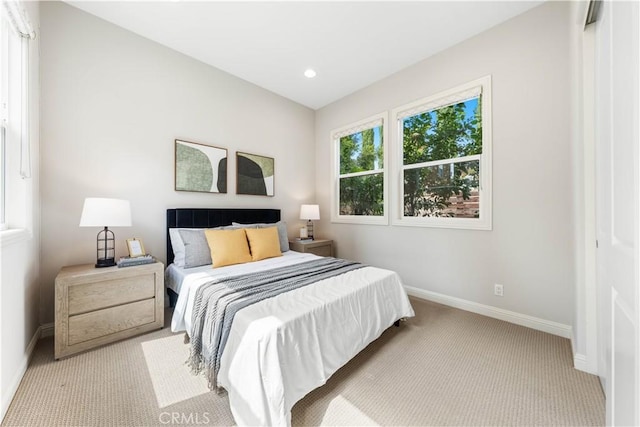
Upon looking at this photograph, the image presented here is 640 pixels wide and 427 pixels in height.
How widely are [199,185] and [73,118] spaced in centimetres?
123

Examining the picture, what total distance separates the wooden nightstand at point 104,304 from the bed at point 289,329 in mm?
255

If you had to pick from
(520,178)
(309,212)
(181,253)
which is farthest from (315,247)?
(520,178)

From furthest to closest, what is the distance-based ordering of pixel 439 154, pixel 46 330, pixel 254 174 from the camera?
pixel 254 174 → pixel 439 154 → pixel 46 330

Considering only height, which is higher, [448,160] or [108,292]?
[448,160]

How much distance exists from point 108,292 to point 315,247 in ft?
7.94

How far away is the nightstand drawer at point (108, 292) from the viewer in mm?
1895

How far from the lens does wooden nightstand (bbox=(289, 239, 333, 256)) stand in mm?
3674

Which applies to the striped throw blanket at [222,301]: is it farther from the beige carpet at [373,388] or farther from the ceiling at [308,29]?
the ceiling at [308,29]

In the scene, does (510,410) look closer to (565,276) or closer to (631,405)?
(631,405)

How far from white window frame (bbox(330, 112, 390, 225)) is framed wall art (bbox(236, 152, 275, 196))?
1050 millimetres

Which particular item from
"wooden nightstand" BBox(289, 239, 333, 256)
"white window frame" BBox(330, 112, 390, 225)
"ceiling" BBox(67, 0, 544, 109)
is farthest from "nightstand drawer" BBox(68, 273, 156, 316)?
"white window frame" BBox(330, 112, 390, 225)

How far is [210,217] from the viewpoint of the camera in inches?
121

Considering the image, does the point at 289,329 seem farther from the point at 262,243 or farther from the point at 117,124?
the point at 117,124

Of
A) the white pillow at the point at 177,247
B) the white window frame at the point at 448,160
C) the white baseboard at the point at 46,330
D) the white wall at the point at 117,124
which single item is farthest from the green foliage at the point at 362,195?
the white baseboard at the point at 46,330
